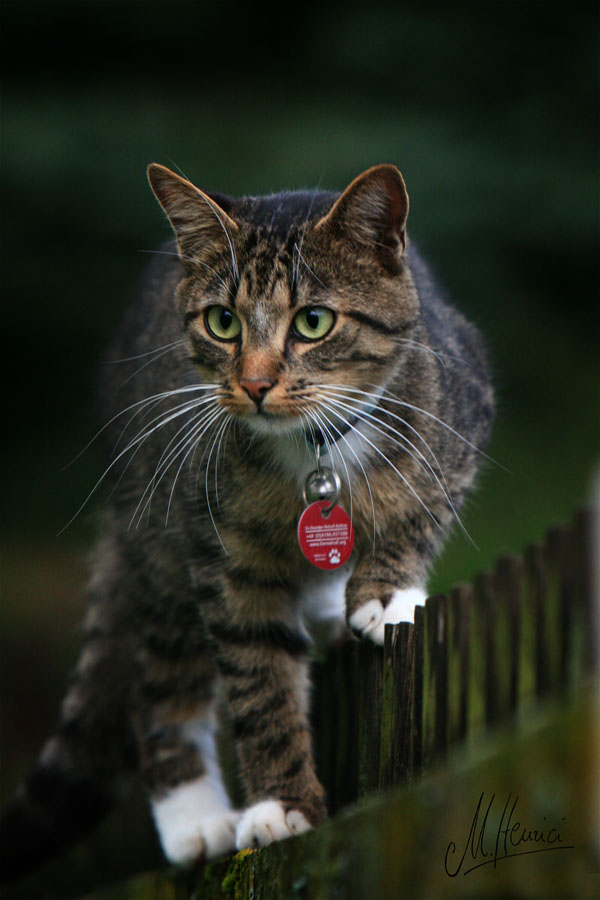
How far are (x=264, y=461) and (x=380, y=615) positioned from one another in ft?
1.10

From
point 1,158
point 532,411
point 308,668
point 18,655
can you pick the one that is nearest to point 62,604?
point 18,655

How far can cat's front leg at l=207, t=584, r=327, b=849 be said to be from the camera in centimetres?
191

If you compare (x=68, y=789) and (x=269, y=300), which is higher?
(x=269, y=300)

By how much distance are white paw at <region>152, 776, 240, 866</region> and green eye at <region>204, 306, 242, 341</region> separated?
1.10 meters

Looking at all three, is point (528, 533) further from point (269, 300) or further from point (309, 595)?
point (269, 300)

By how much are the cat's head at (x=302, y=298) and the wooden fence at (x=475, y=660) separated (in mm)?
386

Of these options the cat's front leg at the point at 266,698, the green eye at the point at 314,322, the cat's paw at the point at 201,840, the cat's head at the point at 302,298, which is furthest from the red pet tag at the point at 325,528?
the cat's paw at the point at 201,840

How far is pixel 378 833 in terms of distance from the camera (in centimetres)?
135

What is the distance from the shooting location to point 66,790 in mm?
2576

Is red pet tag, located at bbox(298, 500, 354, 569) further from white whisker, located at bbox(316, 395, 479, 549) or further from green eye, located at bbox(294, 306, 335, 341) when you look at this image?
green eye, located at bbox(294, 306, 335, 341)

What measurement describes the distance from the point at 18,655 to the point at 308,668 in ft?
10.3
